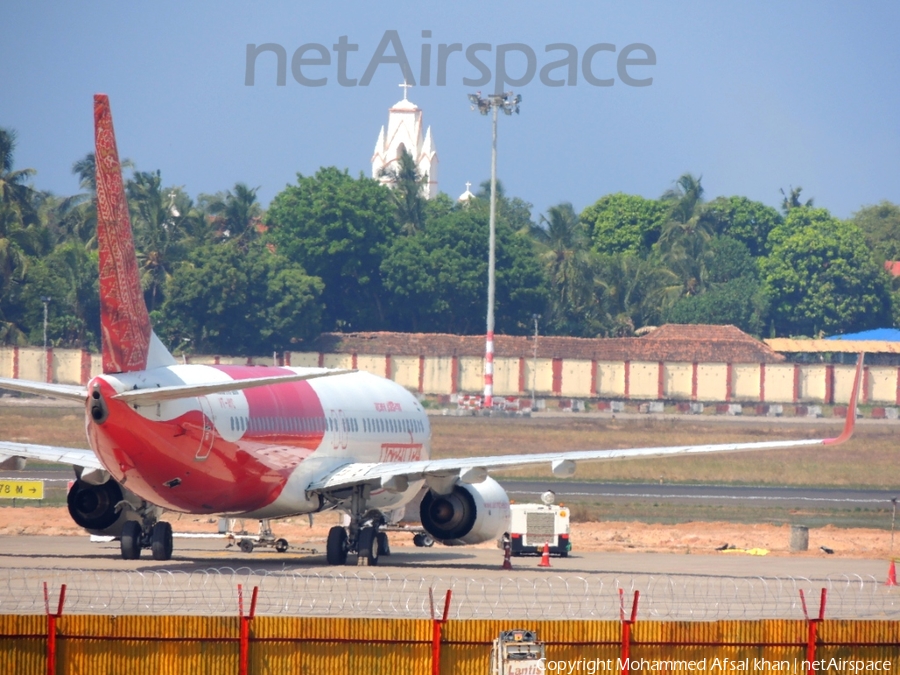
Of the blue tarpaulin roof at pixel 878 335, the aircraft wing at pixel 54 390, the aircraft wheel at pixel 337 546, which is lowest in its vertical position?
the aircraft wheel at pixel 337 546

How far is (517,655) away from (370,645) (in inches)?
67.7

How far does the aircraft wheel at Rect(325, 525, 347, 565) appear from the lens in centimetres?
3030

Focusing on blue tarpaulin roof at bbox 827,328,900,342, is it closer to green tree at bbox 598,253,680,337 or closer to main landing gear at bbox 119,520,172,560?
green tree at bbox 598,253,680,337

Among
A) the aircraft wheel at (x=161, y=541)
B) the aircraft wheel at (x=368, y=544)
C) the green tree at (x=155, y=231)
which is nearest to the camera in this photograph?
the aircraft wheel at (x=161, y=541)

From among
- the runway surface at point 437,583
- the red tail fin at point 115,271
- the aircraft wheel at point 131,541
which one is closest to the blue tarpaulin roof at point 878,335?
the runway surface at point 437,583

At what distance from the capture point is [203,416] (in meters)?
26.7

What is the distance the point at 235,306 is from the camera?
363 ft

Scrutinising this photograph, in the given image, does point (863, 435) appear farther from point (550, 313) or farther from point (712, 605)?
point (712, 605)

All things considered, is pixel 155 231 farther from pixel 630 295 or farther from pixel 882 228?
pixel 882 228

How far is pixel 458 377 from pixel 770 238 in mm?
60781

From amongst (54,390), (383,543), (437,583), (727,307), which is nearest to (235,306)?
(727,307)

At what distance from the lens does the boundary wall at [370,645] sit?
15.6 meters

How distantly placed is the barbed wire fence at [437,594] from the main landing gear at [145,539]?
1.98 metres

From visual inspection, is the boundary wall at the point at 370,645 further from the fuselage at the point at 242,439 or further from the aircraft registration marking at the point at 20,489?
the aircraft registration marking at the point at 20,489
